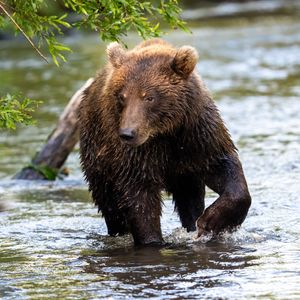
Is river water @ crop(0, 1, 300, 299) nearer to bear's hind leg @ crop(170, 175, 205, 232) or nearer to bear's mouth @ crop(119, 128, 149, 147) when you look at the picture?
bear's hind leg @ crop(170, 175, 205, 232)

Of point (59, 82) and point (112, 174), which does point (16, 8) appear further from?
point (59, 82)

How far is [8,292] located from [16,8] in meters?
2.43

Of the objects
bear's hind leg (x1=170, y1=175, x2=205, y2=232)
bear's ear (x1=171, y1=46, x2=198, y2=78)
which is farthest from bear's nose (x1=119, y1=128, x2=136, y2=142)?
bear's hind leg (x1=170, y1=175, x2=205, y2=232)

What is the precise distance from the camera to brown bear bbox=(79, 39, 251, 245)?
793cm

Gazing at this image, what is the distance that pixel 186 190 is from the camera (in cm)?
902

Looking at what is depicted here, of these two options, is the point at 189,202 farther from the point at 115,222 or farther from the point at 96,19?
the point at 96,19

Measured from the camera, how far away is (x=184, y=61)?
8016 mm

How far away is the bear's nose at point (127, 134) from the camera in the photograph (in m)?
7.64

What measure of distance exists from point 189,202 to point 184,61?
157cm

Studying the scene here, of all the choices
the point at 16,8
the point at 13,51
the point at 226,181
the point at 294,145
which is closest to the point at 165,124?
the point at 226,181

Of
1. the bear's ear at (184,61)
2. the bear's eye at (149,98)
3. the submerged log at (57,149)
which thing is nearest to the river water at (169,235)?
the submerged log at (57,149)

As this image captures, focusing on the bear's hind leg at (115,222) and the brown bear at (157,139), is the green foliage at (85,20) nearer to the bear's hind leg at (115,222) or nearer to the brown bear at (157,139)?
the brown bear at (157,139)

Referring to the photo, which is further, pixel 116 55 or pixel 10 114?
pixel 116 55

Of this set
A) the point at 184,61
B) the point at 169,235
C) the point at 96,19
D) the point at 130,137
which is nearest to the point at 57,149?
the point at 169,235
